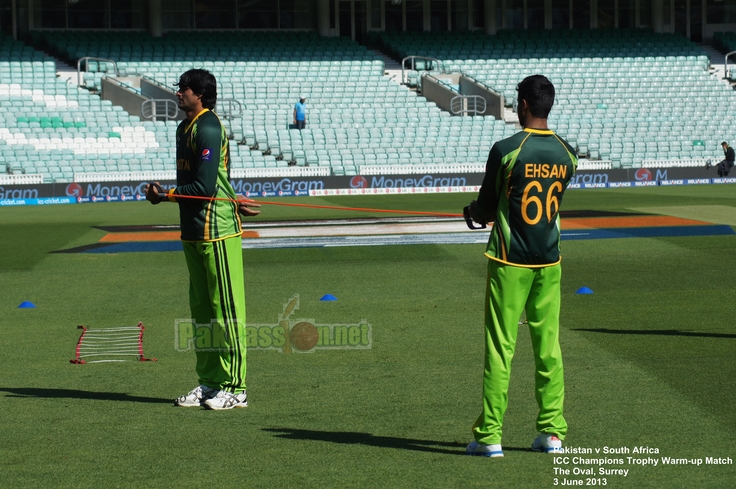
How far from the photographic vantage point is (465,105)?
126 ft

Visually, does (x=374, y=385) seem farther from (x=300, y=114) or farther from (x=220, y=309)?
(x=300, y=114)

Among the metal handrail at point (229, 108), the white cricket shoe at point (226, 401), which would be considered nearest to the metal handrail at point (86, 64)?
the metal handrail at point (229, 108)

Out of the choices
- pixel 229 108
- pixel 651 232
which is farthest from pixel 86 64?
pixel 651 232

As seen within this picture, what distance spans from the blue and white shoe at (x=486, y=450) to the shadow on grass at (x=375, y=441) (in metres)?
0.07

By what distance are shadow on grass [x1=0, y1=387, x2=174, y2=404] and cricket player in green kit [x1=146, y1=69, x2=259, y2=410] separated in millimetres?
313

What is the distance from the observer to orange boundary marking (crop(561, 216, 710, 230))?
18.2 m

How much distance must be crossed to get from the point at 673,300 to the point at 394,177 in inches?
830

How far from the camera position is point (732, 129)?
37.6 m

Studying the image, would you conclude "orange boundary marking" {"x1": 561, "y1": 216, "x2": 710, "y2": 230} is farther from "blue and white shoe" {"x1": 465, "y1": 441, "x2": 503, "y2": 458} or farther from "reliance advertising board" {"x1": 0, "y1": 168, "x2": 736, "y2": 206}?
"blue and white shoe" {"x1": 465, "y1": 441, "x2": 503, "y2": 458}

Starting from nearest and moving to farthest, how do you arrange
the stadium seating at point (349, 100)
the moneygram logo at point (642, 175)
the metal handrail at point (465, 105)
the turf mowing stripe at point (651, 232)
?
the turf mowing stripe at point (651, 232), the moneygram logo at point (642, 175), the stadium seating at point (349, 100), the metal handrail at point (465, 105)

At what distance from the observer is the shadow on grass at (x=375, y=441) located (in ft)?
17.3

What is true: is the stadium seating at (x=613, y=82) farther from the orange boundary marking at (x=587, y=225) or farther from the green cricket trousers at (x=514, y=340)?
the green cricket trousers at (x=514, y=340)

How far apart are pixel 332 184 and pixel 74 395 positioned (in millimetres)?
24364

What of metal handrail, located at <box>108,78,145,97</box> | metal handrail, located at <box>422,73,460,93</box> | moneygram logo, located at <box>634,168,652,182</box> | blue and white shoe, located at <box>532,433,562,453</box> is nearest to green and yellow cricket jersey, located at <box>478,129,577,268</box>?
blue and white shoe, located at <box>532,433,562,453</box>
